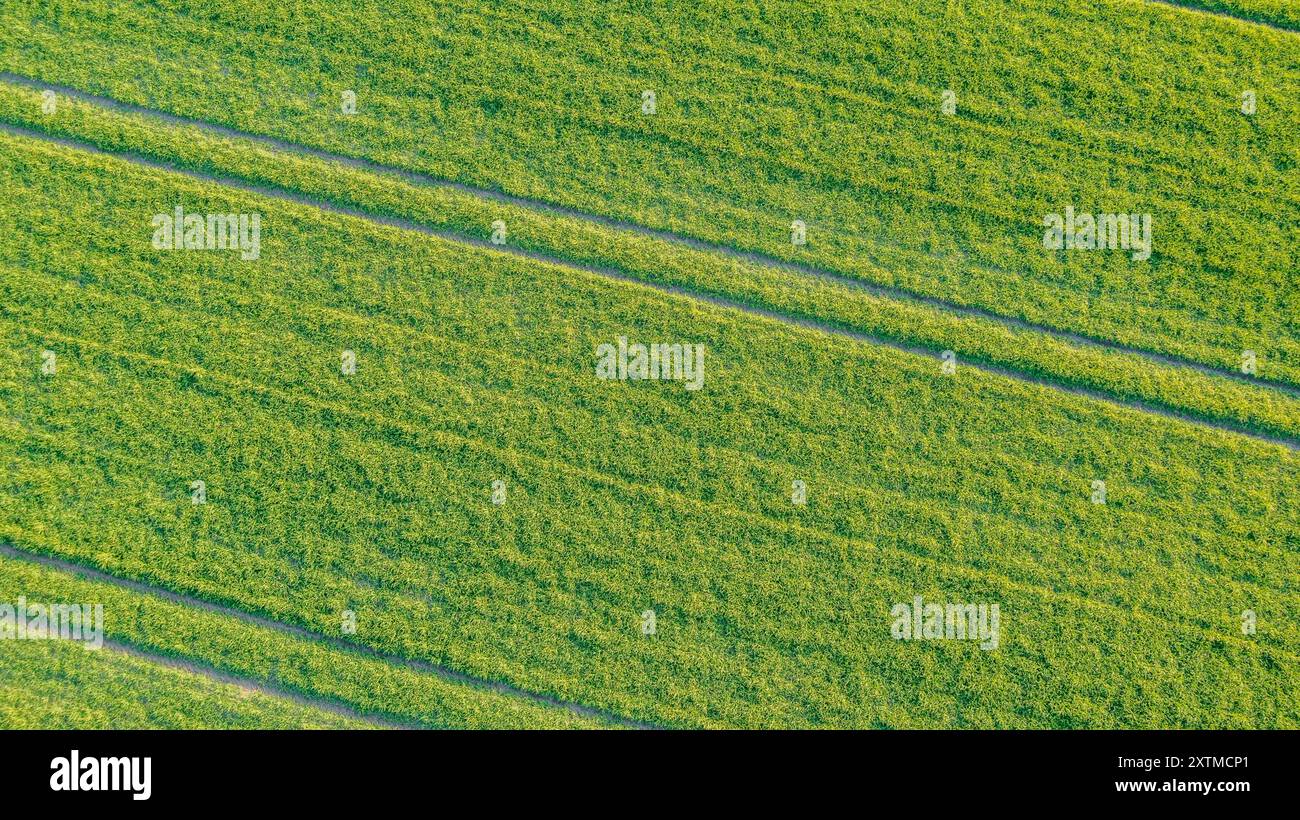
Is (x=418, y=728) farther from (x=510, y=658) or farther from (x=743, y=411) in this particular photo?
(x=743, y=411)

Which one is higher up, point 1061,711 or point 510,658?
point 510,658

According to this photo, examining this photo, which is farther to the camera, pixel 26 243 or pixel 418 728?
pixel 26 243

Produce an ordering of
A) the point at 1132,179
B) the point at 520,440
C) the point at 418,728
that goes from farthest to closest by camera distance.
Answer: the point at 1132,179 < the point at 520,440 < the point at 418,728

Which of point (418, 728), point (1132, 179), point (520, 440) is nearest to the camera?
point (418, 728)

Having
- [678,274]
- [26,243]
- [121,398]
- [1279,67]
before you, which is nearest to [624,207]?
[678,274]

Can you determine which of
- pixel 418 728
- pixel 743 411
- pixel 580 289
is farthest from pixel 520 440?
pixel 418 728
